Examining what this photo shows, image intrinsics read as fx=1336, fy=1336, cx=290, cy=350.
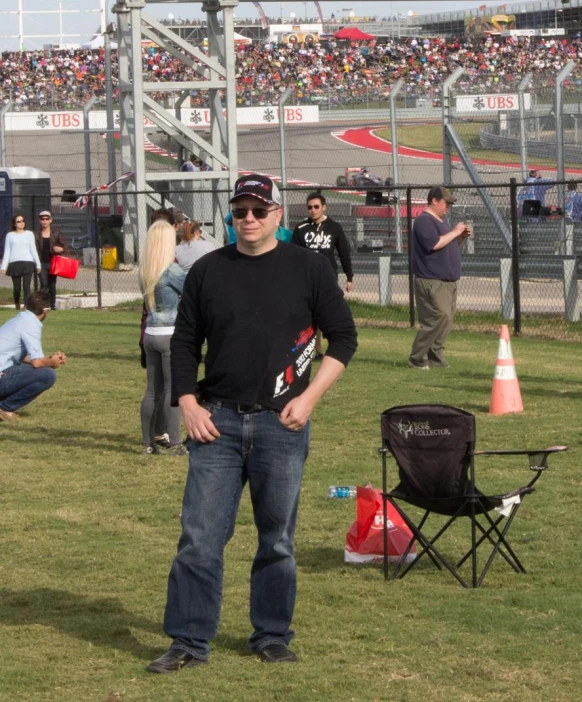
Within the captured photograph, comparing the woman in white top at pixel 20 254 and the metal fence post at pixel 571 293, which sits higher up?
the woman in white top at pixel 20 254

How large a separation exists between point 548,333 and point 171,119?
1248 centimetres

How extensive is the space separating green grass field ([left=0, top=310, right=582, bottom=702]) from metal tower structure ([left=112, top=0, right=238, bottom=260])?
16.0 metres

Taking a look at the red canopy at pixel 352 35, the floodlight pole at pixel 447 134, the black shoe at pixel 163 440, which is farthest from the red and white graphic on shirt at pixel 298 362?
the red canopy at pixel 352 35

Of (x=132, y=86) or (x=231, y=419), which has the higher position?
(x=132, y=86)

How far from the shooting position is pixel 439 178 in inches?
1576

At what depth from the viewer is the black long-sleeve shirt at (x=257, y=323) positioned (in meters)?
5.04

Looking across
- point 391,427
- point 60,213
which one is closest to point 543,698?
point 391,427

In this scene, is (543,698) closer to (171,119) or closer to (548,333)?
(548,333)

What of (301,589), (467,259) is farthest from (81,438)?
(467,259)

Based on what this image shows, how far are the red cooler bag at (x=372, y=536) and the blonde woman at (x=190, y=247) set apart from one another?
4.70 metres

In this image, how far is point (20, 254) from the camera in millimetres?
21594

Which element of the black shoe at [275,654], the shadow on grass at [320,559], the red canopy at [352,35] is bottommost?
the shadow on grass at [320,559]

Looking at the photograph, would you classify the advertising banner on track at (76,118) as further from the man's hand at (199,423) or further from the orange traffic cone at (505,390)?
the man's hand at (199,423)

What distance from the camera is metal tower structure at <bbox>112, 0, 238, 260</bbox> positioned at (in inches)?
1086
